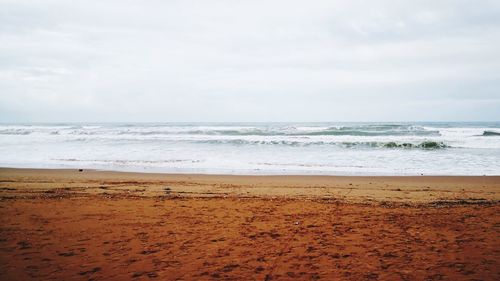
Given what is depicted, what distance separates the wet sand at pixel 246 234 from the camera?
3922mm

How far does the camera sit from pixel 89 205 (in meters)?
6.80

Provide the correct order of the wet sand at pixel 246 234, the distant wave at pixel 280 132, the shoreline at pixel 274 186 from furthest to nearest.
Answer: the distant wave at pixel 280 132
the shoreline at pixel 274 186
the wet sand at pixel 246 234

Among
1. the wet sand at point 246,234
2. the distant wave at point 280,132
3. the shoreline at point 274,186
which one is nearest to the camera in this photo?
the wet sand at point 246,234

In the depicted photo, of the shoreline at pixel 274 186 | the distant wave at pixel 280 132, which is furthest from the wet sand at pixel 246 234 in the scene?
the distant wave at pixel 280 132

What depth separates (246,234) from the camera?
16.8 ft

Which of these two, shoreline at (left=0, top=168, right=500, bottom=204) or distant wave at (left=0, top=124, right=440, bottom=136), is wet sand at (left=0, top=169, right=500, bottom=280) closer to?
shoreline at (left=0, top=168, right=500, bottom=204)

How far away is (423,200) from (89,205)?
7279 millimetres

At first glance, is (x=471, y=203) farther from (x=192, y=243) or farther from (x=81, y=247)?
(x=81, y=247)

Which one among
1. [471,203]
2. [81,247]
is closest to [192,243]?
[81,247]

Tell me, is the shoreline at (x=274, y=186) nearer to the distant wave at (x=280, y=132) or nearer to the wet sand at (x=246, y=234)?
the wet sand at (x=246, y=234)

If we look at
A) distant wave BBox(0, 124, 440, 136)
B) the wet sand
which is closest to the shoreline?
the wet sand

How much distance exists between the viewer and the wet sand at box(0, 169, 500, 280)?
12.9 ft

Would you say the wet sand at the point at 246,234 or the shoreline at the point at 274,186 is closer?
the wet sand at the point at 246,234

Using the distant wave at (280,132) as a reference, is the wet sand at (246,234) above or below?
below
